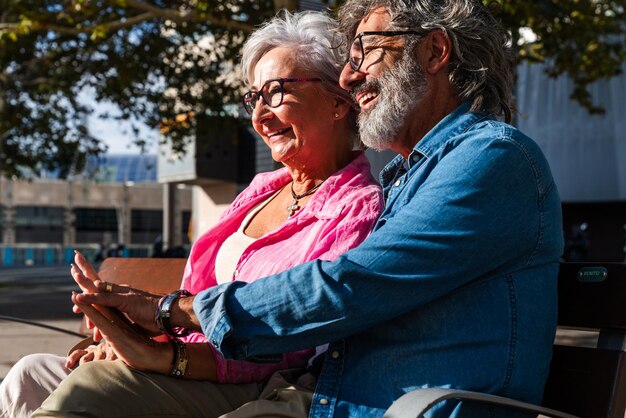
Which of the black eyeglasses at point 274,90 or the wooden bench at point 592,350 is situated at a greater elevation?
the black eyeglasses at point 274,90

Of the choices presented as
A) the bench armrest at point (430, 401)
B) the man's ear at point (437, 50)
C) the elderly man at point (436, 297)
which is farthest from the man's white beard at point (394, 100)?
the bench armrest at point (430, 401)

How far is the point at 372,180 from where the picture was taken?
252 centimetres

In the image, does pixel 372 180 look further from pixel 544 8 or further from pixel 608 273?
pixel 544 8

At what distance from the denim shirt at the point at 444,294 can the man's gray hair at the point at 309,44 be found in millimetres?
963

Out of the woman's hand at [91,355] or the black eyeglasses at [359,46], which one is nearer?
the black eyeglasses at [359,46]

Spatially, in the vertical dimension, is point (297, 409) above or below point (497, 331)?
below

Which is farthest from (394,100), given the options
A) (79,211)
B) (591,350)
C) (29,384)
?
(79,211)

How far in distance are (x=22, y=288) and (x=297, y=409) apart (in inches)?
791

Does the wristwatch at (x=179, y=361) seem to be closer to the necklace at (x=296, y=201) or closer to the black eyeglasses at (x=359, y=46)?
the necklace at (x=296, y=201)

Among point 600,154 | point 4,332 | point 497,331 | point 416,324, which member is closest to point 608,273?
point 497,331

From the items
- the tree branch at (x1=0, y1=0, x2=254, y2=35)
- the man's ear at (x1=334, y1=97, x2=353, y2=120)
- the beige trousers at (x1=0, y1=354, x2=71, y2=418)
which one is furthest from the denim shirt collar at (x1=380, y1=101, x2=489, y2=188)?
the tree branch at (x1=0, y1=0, x2=254, y2=35)

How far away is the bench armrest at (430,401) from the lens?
1.45 metres

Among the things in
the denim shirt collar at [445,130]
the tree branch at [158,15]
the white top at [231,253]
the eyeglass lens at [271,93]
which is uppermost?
the tree branch at [158,15]

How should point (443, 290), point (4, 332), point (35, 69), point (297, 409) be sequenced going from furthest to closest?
1. point (35, 69)
2. point (4, 332)
3. point (297, 409)
4. point (443, 290)
